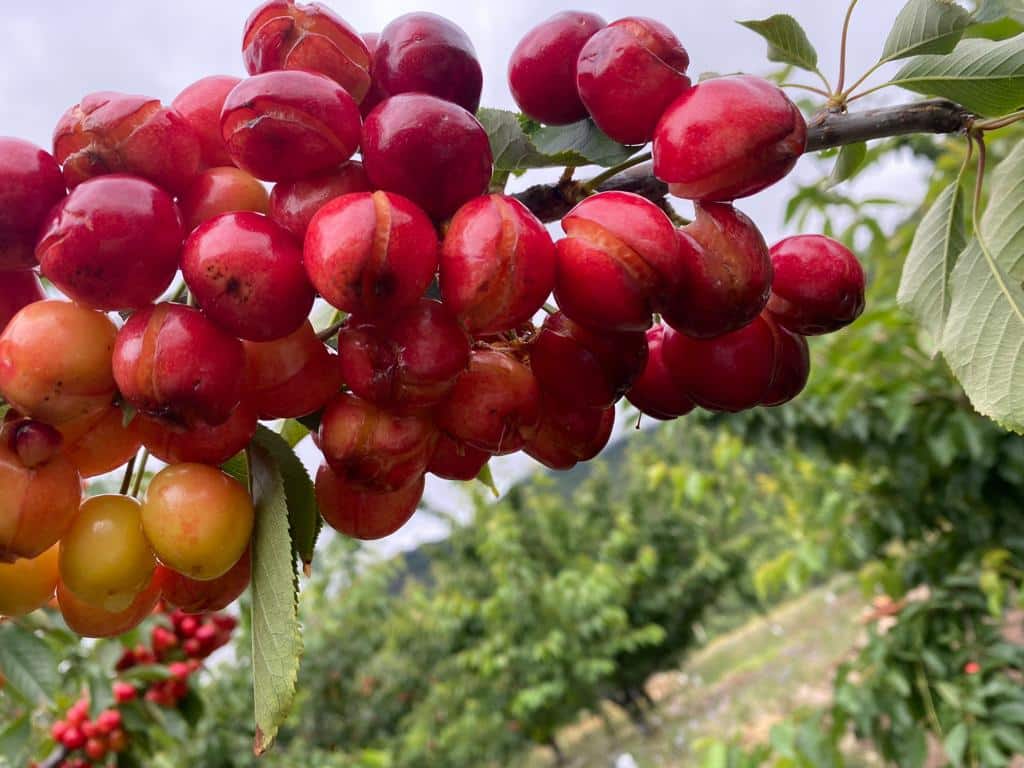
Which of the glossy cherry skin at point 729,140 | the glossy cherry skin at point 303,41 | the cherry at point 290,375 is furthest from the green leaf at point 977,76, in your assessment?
the cherry at point 290,375

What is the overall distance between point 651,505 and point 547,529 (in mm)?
2126

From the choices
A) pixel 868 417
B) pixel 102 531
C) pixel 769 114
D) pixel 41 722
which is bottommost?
pixel 41 722

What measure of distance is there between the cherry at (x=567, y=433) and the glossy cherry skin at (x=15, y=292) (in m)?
0.47

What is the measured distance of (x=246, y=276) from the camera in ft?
2.03

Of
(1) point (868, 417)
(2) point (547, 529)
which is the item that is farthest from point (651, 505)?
(1) point (868, 417)

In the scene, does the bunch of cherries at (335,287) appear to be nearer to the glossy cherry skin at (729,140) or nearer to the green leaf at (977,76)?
the glossy cherry skin at (729,140)

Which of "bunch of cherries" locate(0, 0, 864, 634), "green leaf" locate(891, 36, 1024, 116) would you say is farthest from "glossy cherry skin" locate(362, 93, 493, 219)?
"green leaf" locate(891, 36, 1024, 116)

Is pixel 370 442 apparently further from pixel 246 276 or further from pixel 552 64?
pixel 552 64

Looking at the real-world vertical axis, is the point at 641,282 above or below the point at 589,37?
below

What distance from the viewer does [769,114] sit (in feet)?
2.30

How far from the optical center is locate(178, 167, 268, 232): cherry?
718 millimetres

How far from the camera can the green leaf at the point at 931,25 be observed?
973mm

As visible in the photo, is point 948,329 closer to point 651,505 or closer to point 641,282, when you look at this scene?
point 641,282

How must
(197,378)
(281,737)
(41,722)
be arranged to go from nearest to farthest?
1. (197,378)
2. (41,722)
3. (281,737)
